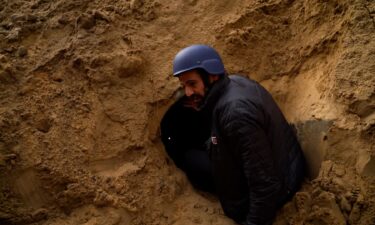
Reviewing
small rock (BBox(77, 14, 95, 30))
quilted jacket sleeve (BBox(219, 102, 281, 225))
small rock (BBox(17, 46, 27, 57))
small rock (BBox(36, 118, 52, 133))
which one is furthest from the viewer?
small rock (BBox(77, 14, 95, 30))

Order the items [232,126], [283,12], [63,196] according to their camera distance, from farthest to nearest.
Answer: [283,12] → [63,196] → [232,126]

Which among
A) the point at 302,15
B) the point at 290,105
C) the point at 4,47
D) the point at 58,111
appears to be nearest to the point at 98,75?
the point at 58,111

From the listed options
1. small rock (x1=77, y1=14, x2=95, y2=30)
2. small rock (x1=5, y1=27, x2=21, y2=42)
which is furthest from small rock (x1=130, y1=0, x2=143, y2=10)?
small rock (x1=5, y1=27, x2=21, y2=42)

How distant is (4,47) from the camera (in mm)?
2990

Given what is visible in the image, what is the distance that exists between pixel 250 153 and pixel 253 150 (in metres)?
0.03

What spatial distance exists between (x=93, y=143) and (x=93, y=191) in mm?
370

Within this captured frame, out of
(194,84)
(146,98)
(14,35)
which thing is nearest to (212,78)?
(194,84)

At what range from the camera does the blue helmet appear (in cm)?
249

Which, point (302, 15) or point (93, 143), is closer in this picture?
point (93, 143)

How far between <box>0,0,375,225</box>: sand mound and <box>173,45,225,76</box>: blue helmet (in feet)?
1.97

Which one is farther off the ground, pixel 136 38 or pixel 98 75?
pixel 136 38

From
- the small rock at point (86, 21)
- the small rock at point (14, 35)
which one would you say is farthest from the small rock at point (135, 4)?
the small rock at point (14, 35)

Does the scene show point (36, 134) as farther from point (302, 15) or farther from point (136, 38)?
point (302, 15)

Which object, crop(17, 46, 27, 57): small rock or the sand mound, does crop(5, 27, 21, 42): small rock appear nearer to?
the sand mound
